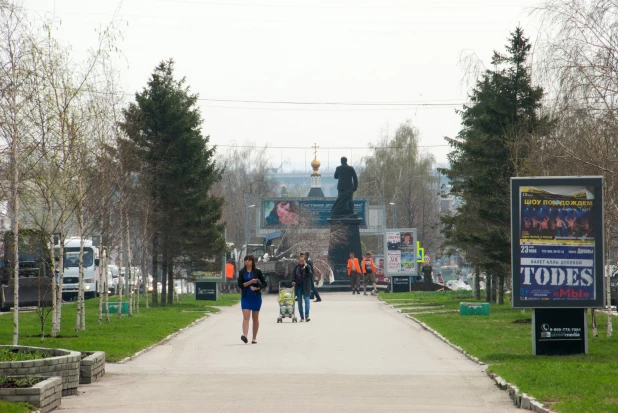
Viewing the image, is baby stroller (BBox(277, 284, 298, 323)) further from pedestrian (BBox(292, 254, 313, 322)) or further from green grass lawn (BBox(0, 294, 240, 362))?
green grass lawn (BBox(0, 294, 240, 362))

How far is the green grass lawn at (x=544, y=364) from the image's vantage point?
11.7 metres

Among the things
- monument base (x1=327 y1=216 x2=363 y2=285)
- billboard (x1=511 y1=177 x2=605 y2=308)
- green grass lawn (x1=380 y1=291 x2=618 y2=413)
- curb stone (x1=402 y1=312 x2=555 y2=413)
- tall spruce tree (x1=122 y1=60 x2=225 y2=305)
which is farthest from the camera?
monument base (x1=327 y1=216 x2=363 y2=285)

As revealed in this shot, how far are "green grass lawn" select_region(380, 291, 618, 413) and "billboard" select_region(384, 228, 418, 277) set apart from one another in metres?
25.4

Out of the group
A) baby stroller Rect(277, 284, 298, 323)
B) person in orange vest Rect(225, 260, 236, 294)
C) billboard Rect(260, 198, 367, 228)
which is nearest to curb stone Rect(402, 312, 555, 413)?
baby stroller Rect(277, 284, 298, 323)

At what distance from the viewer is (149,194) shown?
106 feet

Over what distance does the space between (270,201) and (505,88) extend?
5199 centimetres

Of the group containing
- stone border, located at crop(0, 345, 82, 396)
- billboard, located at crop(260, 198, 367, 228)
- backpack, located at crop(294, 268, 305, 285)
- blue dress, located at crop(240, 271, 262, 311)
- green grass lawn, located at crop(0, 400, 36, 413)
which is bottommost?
green grass lawn, located at crop(0, 400, 36, 413)

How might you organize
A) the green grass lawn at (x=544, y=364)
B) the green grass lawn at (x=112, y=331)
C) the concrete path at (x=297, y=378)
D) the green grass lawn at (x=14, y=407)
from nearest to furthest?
the green grass lawn at (x=14, y=407)
the green grass lawn at (x=544, y=364)
the concrete path at (x=297, y=378)
the green grass lawn at (x=112, y=331)

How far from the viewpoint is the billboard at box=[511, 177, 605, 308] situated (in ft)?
56.1

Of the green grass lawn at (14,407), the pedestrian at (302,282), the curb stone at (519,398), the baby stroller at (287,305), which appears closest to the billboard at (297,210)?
the pedestrian at (302,282)

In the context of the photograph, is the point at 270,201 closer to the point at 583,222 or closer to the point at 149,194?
the point at 149,194

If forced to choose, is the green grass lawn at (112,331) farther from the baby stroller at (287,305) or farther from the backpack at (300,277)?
the backpack at (300,277)

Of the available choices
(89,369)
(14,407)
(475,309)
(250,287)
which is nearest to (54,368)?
(89,369)

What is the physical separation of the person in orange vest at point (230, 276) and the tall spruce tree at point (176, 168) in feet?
45.0
